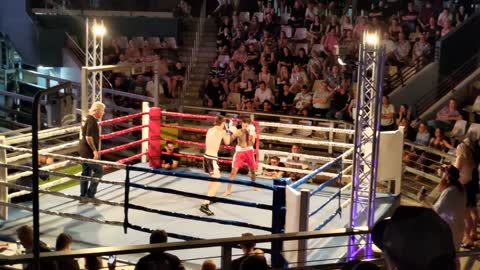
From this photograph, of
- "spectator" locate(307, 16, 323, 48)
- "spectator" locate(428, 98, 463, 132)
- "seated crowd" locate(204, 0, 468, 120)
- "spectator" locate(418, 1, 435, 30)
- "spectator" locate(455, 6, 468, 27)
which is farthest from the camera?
"spectator" locate(307, 16, 323, 48)

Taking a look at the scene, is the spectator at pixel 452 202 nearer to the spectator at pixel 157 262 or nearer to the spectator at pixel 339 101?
the spectator at pixel 157 262

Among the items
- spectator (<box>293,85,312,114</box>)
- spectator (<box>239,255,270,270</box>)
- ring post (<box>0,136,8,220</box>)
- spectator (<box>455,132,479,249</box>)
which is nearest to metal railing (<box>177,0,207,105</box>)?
spectator (<box>293,85,312,114</box>)

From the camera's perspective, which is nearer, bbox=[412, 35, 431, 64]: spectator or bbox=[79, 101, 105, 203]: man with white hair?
bbox=[79, 101, 105, 203]: man with white hair

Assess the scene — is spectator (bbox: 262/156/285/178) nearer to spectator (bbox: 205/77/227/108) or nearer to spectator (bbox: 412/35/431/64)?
spectator (bbox: 205/77/227/108)

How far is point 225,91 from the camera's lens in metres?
A: 13.6

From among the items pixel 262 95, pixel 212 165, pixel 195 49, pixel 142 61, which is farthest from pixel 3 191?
pixel 195 49

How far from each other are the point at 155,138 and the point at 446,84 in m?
5.52

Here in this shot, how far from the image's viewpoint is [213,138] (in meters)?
8.76

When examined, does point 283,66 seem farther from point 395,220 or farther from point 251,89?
point 395,220

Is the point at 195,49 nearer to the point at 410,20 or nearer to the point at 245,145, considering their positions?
the point at 410,20

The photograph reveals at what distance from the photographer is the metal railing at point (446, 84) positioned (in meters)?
12.1

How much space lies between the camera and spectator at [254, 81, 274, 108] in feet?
41.5

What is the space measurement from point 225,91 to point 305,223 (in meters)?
7.67

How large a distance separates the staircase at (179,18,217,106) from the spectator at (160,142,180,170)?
11.8 feet
